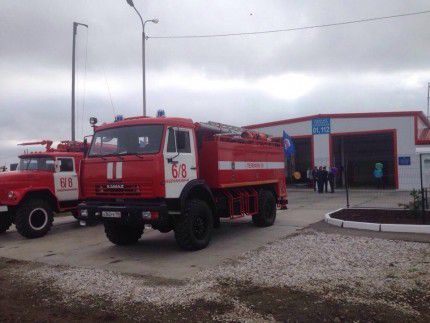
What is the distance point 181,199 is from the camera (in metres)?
8.60

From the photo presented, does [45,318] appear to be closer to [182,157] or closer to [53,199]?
[182,157]

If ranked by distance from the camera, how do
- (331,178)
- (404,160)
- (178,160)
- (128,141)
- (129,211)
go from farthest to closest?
(404,160)
(331,178)
(128,141)
(178,160)
(129,211)

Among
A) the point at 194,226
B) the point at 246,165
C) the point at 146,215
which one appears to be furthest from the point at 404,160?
the point at 146,215

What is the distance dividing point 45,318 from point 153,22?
654 inches

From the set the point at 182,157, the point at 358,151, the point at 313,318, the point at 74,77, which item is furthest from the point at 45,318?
the point at 358,151

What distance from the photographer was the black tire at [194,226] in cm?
879

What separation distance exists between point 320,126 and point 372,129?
3.40 m

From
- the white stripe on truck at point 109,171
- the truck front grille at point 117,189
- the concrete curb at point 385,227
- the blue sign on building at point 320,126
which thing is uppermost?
the blue sign on building at point 320,126

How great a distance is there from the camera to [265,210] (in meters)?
12.4

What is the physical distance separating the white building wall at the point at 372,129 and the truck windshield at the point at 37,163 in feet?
63.0

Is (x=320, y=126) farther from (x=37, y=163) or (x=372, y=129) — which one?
(x=37, y=163)

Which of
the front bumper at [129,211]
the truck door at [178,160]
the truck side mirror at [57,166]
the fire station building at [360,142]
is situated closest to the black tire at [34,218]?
the truck side mirror at [57,166]

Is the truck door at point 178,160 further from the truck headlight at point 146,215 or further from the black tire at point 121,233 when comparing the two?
the black tire at point 121,233

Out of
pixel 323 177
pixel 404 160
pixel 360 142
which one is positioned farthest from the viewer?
pixel 360 142
